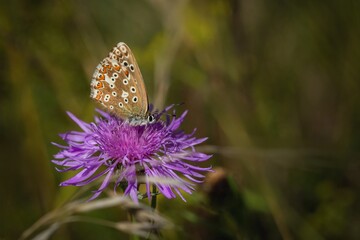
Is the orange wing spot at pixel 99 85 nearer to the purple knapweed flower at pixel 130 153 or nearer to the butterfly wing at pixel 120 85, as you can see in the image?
the butterfly wing at pixel 120 85

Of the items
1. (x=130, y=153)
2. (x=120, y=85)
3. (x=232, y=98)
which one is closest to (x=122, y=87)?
(x=120, y=85)

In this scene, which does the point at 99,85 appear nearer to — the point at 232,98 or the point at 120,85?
the point at 120,85

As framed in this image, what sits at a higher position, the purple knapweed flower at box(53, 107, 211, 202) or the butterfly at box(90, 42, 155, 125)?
the butterfly at box(90, 42, 155, 125)

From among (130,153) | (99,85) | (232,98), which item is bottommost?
(130,153)

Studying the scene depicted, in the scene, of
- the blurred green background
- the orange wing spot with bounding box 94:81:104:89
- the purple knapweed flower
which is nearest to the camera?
the purple knapweed flower

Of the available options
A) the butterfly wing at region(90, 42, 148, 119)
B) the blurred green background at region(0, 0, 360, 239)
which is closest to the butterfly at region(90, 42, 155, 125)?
the butterfly wing at region(90, 42, 148, 119)

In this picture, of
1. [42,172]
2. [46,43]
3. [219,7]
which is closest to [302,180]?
[219,7]

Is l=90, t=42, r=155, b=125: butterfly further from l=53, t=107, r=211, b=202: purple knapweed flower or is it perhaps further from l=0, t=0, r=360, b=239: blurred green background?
l=0, t=0, r=360, b=239: blurred green background
